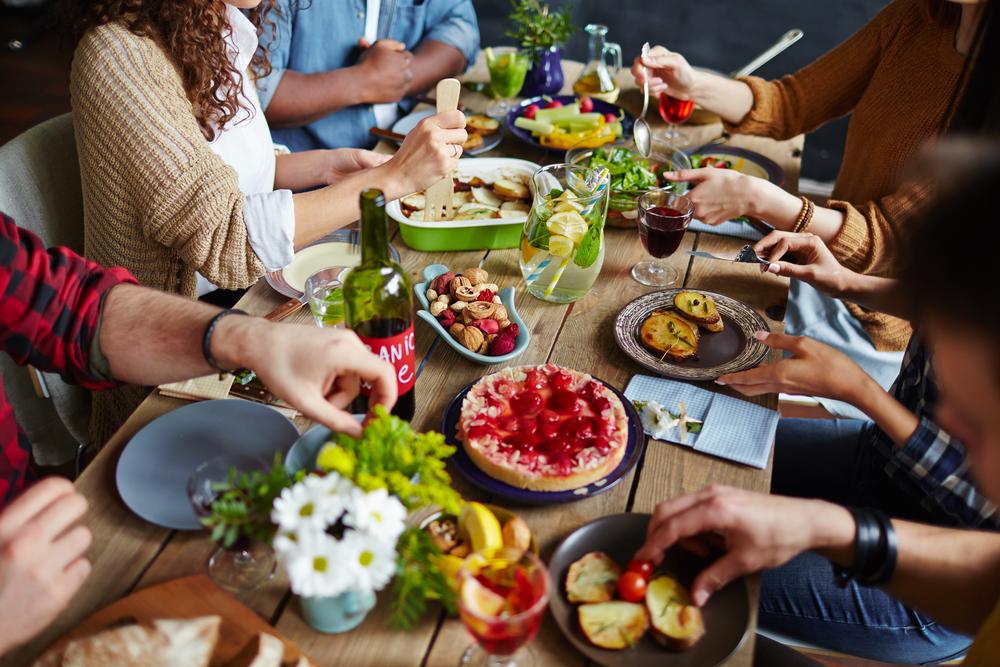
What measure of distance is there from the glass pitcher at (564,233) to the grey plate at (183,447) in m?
0.57

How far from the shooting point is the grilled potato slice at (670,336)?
1.39m

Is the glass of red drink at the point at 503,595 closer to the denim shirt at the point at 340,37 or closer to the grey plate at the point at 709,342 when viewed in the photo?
the grey plate at the point at 709,342

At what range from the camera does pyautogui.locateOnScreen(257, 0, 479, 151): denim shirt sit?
2.23 metres

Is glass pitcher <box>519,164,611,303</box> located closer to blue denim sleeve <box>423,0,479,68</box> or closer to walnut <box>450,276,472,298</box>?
walnut <box>450,276,472,298</box>

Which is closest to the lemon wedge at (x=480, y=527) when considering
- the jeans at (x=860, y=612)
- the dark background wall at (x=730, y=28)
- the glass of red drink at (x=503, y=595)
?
the glass of red drink at (x=503, y=595)

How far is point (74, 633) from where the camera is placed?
2.95 ft

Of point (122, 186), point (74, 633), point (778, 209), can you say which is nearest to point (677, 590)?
point (74, 633)

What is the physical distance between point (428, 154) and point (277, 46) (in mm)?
846

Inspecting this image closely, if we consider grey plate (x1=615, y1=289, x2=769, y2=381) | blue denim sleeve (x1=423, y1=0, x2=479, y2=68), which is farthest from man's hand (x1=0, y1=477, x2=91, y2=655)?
blue denim sleeve (x1=423, y1=0, x2=479, y2=68)

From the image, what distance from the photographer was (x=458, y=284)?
57.9 inches

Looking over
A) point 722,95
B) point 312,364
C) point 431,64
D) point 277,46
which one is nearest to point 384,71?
point 431,64

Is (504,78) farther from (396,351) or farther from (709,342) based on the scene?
(396,351)

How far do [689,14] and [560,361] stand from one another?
2.85m

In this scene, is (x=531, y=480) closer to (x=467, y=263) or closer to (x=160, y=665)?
(x=160, y=665)
